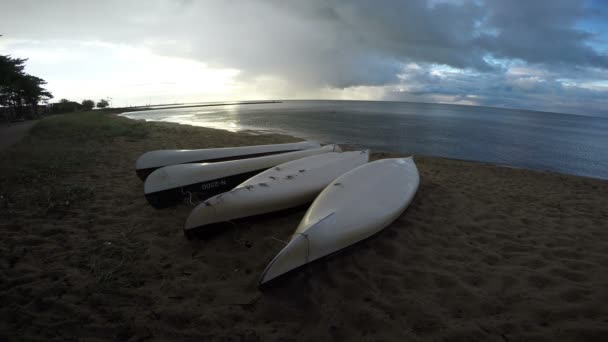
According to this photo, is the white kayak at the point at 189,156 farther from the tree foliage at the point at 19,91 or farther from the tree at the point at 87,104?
the tree at the point at 87,104

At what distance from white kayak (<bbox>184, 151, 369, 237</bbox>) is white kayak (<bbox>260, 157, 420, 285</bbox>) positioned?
0.48 meters

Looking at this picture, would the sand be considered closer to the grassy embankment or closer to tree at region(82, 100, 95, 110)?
the grassy embankment

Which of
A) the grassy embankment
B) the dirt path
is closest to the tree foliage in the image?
the dirt path

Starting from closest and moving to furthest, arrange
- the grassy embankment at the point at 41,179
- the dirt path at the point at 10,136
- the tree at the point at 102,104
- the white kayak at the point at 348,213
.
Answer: the white kayak at the point at 348,213, the grassy embankment at the point at 41,179, the dirt path at the point at 10,136, the tree at the point at 102,104

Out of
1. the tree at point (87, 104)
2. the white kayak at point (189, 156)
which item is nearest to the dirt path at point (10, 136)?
the white kayak at point (189, 156)

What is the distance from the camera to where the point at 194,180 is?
4613mm

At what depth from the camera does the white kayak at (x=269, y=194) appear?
3.32 meters

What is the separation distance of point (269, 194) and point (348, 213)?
4.04 ft

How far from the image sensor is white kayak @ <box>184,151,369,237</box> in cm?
332

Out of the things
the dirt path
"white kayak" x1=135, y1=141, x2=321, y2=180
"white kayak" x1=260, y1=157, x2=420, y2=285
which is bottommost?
"white kayak" x1=260, y1=157, x2=420, y2=285

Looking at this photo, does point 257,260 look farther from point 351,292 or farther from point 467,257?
point 467,257

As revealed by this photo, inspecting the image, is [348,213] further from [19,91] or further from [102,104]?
[102,104]

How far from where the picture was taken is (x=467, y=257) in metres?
3.20

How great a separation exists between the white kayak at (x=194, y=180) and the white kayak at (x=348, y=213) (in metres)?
1.99
